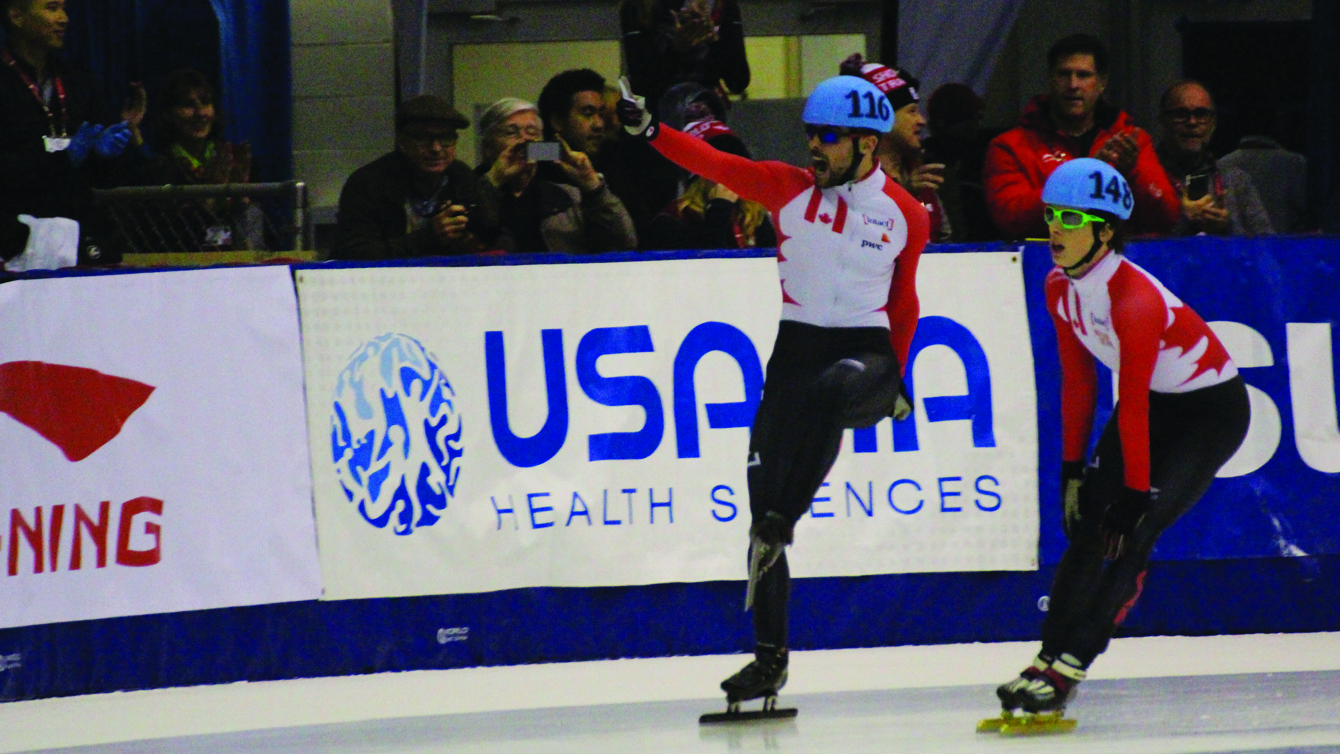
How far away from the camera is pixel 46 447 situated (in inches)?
223

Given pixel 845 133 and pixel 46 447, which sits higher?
pixel 845 133

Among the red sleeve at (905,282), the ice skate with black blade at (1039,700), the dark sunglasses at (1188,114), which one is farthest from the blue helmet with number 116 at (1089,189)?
the dark sunglasses at (1188,114)

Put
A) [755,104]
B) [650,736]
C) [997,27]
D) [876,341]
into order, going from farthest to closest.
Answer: [755,104]
[997,27]
[876,341]
[650,736]

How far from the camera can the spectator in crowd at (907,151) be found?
20.9 feet

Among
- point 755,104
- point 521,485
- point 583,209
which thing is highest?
point 755,104

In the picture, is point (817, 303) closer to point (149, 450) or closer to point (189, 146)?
point (149, 450)

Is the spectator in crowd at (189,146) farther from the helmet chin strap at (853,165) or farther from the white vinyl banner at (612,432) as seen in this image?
the helmet chin strap at (853,165)

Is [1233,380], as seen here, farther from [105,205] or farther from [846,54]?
[846,54]

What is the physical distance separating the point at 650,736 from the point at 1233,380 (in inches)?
77.3

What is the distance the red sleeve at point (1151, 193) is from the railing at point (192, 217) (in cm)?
325

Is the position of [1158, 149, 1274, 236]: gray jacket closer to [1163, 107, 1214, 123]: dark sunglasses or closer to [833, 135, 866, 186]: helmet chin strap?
[1163, 107, 1214, 123]: dark sunglasses

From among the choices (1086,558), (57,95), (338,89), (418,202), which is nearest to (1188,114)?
(1086,558)

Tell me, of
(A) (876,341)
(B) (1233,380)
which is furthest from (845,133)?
(B) (1233,380)

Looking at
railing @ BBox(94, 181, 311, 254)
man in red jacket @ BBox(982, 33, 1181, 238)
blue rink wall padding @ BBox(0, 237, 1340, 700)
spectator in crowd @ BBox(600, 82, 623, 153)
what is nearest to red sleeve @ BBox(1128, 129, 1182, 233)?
man in red jacket @ BBox(982, 33, 1181, 238)
